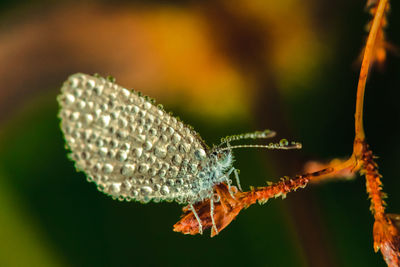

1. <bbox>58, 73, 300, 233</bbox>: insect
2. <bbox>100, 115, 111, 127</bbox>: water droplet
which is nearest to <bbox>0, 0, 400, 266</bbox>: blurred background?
<bbox>58, 73, 300, 233</bbox>: insect

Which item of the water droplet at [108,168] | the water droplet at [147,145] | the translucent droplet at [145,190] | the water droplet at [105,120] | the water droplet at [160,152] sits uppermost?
the water droplet at [105,120]

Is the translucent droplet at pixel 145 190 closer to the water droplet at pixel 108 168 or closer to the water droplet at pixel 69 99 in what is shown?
the water droplet at pixel 108 168

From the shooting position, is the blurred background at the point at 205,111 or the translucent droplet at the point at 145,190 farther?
the blurred background at the point at 205,111

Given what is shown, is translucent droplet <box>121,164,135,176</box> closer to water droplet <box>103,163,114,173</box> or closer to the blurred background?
water droplet <box>103,163,114,173</box>

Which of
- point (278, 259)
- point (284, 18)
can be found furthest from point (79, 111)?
point (284, 18)

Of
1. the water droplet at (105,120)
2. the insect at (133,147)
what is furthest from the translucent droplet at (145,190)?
the water droplet at (105,120)

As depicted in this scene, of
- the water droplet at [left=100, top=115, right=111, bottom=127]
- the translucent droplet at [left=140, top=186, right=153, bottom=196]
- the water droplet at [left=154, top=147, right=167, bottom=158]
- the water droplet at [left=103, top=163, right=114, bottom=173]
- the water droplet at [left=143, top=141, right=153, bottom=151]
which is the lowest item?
the translucent droplet at [left=140, top=186, right=153, bottom=196]

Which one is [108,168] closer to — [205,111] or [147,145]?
[147,145]
